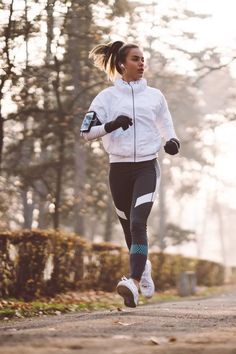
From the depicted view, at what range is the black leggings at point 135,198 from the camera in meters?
5.65

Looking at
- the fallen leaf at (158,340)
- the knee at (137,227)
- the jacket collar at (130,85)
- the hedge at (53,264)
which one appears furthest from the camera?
the hedge at (53,264)

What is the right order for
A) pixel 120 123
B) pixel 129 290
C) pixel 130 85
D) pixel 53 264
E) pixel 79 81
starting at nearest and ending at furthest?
pixel 129 290
pixel 120 123
pixel 130 85
pixel 53 264
pixel 79 81

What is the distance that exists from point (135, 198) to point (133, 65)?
45.5 inches

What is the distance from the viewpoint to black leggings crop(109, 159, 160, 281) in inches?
222

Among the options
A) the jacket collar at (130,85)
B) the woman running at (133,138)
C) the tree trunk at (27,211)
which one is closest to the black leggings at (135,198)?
the woman running at (133,138)

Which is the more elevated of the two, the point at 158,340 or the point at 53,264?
the point at 53,264

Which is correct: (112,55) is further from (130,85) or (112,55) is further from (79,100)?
(79,100)

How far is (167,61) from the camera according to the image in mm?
19156

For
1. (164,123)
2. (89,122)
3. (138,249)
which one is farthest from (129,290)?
(164,123)

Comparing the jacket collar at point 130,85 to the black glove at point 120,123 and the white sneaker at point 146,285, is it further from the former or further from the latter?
the white sneaker at point 146,285

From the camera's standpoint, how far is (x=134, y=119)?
5.88 m

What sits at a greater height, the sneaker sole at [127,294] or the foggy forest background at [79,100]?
the foggy forest background at [79,100]

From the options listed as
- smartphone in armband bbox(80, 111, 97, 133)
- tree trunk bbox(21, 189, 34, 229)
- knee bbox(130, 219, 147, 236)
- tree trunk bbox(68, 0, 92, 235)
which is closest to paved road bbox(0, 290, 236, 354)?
knee bbox(130, 219, 147, 236)

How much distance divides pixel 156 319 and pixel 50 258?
5.77 metres
